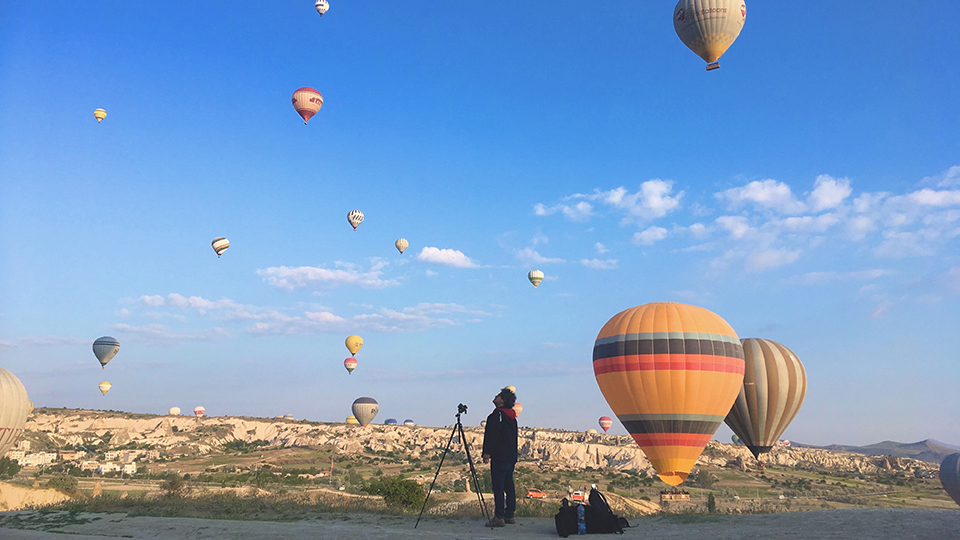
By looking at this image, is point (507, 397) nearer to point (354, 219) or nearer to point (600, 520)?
point (600, 520)

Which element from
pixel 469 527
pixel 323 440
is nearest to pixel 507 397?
pixel 469 527

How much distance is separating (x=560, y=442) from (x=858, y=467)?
57096 mm

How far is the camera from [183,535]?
11.0 meters

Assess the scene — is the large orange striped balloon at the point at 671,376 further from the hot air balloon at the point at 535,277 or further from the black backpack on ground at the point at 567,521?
the hot air balloon at the point at 535,277

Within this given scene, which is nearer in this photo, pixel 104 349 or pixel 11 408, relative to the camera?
pixel 11 408

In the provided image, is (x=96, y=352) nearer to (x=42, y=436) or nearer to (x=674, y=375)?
(x=42, y=436)

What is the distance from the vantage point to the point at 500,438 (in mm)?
11812

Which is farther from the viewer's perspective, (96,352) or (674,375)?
(96,352)

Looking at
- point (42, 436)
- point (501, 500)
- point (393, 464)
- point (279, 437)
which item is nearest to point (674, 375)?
point (501, 500)

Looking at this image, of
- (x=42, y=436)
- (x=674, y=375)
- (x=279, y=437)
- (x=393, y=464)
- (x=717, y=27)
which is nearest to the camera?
(x=674, y=375)

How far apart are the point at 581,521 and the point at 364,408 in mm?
87016

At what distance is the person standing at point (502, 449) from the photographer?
38.7 feet

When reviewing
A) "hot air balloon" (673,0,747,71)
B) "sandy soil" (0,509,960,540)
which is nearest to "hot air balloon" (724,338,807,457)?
"hot air balloon" (673,0,747,71)

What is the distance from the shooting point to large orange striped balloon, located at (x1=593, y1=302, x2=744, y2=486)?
29703mm
